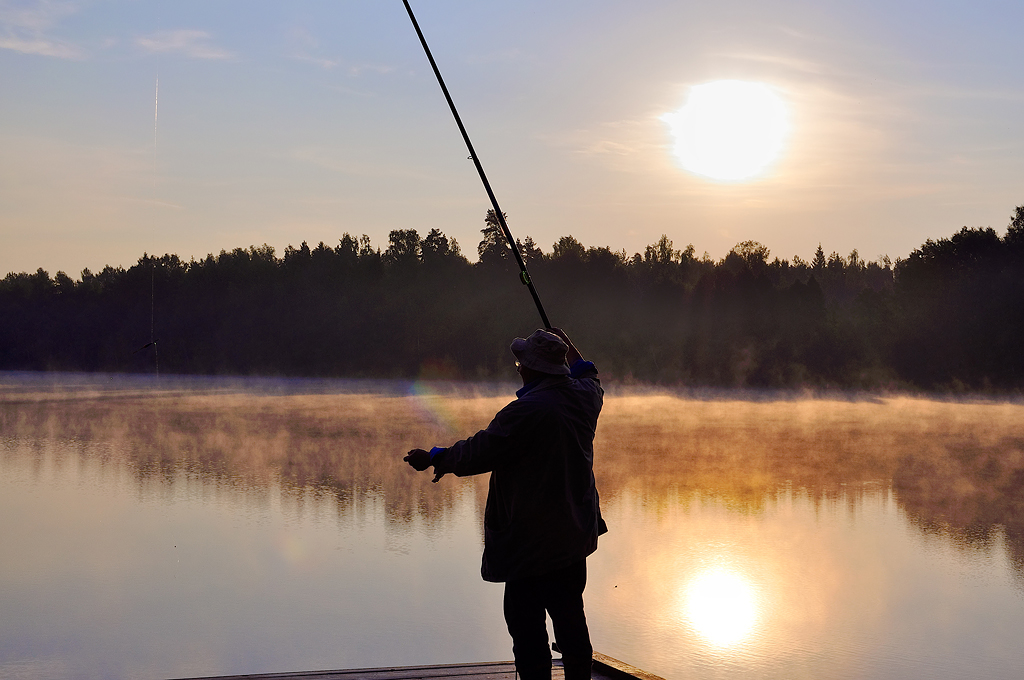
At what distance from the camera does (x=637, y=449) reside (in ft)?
51.2

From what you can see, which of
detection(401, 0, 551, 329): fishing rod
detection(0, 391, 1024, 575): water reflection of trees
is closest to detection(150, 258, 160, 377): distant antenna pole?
detection(0, 391, 1024, 575): water reflection of trees

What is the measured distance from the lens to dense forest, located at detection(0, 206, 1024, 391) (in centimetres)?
3812

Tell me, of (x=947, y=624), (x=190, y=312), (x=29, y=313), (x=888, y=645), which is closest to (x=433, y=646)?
(x=888, y=645)

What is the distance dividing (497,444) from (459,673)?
1449 millimetres

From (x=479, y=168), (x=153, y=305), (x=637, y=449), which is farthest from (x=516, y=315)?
(x=479, y=168)

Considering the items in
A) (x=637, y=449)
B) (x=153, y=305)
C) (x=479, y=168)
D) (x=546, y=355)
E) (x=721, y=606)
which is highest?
(x=153, y=305)

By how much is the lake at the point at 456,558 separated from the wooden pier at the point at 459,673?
116 centimetres

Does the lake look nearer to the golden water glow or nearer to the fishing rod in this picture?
the golden water glow

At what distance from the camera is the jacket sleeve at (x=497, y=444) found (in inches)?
122

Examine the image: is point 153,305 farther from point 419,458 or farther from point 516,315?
point 419,458

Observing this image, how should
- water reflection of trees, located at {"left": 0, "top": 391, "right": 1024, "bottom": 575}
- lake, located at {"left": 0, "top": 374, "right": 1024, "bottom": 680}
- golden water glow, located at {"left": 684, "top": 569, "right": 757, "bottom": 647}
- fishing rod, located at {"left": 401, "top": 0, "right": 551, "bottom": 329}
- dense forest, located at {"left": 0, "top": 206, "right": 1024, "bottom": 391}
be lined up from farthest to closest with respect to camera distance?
1. dense forest, located at {"left": 0, "top": 206, "right": 1024, "bottom": 391}
2. water reflection of trees, located at {"left": 0, "top": 391, "right": 1024, "bottom": 575}
3. golden water glow, located at {"left": 684, "top": 569, "right": 757, "bottom": 647}
4. lake, located at {"left": 0, "top": 374, "right": 1024, "bottom": 680}
5. fishing rod, located at {"left": 401, "top": 0, "right": 551, "bottom": 329}

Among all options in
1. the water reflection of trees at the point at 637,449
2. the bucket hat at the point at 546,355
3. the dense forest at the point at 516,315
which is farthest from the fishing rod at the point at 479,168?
the dense forest at the point at 516,315

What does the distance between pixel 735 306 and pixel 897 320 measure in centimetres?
Answer: 724

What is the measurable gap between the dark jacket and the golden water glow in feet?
9.98
